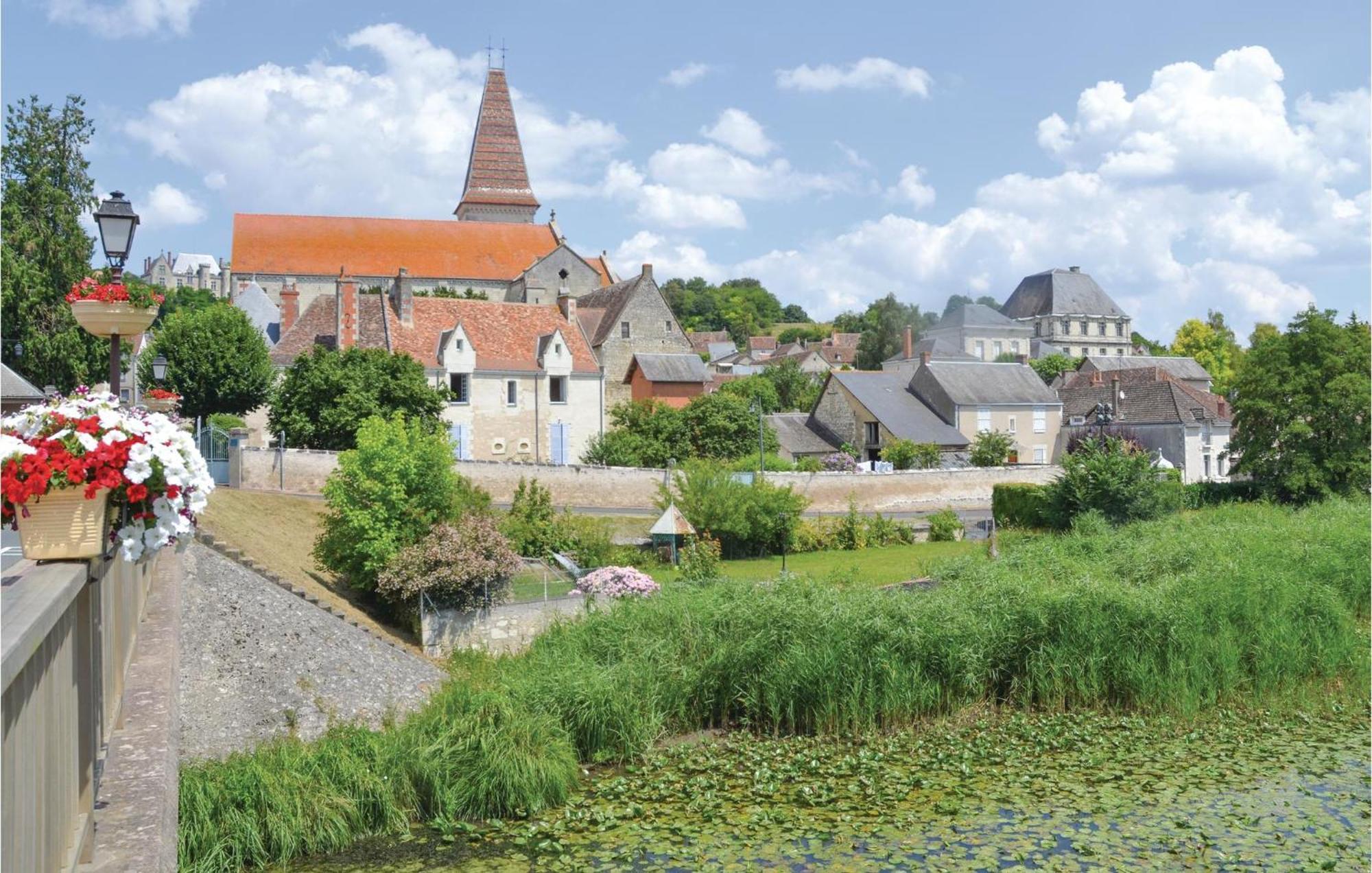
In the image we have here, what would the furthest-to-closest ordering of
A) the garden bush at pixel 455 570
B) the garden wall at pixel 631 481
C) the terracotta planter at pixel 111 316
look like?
the garden wall at pixel 631 481 < the garden bush at pixel 455 570 < the terracotta planter at pixel 111 316

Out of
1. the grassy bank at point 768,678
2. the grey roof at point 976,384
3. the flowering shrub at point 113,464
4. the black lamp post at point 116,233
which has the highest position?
the grey roof at point 976,384

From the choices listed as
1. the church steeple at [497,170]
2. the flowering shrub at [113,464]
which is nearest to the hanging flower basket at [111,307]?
the flowering shrub at [113,464]

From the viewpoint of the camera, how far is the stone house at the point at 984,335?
9250 centimetres

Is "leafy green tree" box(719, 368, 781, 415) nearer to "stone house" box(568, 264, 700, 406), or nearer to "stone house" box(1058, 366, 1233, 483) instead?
"stone house" box(568, 264, 700, 406)

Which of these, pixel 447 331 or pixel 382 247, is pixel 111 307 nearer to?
pixel 447 331

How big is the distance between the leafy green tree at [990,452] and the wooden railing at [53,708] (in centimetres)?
4825

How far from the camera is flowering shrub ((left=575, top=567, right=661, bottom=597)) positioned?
2173 centimetres

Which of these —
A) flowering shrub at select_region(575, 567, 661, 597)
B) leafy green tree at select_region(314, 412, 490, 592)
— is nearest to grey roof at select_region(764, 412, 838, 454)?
leafy green tree at select_region(314, 412, 490, 592)

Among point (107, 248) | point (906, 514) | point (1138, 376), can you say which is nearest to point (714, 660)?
point (107, 248)

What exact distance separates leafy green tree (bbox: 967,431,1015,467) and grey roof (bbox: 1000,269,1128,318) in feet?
200

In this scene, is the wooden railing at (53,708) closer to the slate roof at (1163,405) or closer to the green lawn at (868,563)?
the green lawn at (868,563)

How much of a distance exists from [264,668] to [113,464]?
12.7 meters

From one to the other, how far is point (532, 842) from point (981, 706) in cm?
695

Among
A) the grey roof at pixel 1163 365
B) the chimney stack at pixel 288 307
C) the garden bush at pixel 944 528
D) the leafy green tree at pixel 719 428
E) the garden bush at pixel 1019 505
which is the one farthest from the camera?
the grey roof at pixel 1163 365
